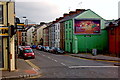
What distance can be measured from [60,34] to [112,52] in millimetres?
22574

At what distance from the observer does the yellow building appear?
17828 millimetres

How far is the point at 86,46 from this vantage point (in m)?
48.2

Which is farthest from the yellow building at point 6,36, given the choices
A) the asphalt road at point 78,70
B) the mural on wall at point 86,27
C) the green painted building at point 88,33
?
the mural on wall at point 86,27

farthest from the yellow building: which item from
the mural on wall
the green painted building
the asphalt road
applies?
the mural on wall

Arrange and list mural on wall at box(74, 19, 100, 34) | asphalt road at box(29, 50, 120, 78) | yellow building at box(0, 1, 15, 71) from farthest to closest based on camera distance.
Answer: mural on wall at box(74, 19, 100, 34), yellow building at box(0, 1, 15, 71), asphalt road at box(29, 50, 120, 78)

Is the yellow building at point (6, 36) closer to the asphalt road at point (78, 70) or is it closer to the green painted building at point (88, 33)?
the asphalt road at point (78, 70)

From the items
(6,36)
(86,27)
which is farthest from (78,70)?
(86,27)

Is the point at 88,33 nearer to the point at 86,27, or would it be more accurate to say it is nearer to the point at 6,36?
the point at 86,27

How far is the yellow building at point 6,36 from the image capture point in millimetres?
17828

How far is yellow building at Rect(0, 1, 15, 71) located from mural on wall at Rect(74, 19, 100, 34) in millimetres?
31198

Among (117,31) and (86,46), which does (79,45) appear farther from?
(117,31)

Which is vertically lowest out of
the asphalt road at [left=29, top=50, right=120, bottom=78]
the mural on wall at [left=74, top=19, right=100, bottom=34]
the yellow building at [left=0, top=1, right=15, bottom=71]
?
the asphalt road at [left=29, top=50, right=120, bottom=78]

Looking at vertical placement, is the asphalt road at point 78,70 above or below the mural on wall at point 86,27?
below

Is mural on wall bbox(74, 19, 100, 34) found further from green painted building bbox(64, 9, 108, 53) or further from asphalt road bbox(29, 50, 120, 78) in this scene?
asphalt road bbox(29, 50, 120, 78)
